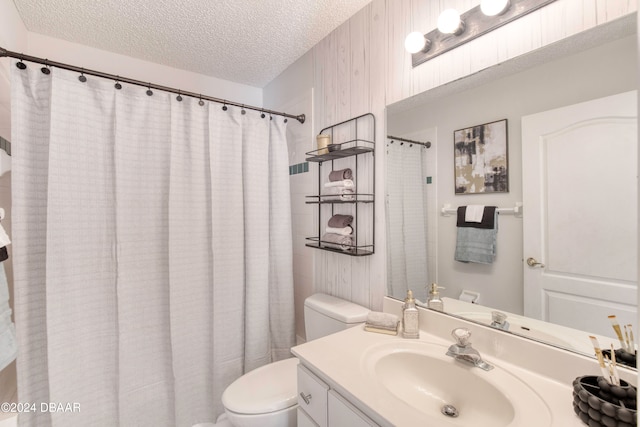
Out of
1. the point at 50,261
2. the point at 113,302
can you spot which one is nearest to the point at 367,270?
the point at 113,302

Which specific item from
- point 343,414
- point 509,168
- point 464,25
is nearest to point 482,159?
point 509,168

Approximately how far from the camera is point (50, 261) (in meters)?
1.29

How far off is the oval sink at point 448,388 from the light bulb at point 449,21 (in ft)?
3.97

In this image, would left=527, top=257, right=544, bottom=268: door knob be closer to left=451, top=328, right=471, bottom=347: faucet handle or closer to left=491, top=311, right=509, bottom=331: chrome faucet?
left=491, top=311, right=509, bottom=331: chrome faucet

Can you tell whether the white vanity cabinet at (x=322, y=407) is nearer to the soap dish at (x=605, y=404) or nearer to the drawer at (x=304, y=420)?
the drawer at (x=304, y=420)

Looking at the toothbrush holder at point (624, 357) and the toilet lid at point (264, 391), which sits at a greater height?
the toothbrush holder at point (624, 357)

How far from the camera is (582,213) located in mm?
838

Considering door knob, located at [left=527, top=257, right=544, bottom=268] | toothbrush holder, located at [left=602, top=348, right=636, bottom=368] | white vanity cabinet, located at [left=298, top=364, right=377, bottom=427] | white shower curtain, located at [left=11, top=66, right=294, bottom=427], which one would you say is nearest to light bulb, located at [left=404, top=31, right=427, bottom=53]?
door knob, located at [left=527, top=257, right=544, bottom=268]

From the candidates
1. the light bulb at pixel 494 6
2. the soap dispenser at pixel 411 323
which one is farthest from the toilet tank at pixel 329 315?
the light bulb at pixel 494 6

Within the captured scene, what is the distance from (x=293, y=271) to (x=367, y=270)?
2.65 feet

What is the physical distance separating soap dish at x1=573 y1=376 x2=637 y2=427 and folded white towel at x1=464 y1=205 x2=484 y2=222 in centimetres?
56

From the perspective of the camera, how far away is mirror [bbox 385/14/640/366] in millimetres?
806

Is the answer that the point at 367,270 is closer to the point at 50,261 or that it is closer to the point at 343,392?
the point at 343,392

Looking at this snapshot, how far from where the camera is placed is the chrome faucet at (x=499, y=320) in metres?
0.99
